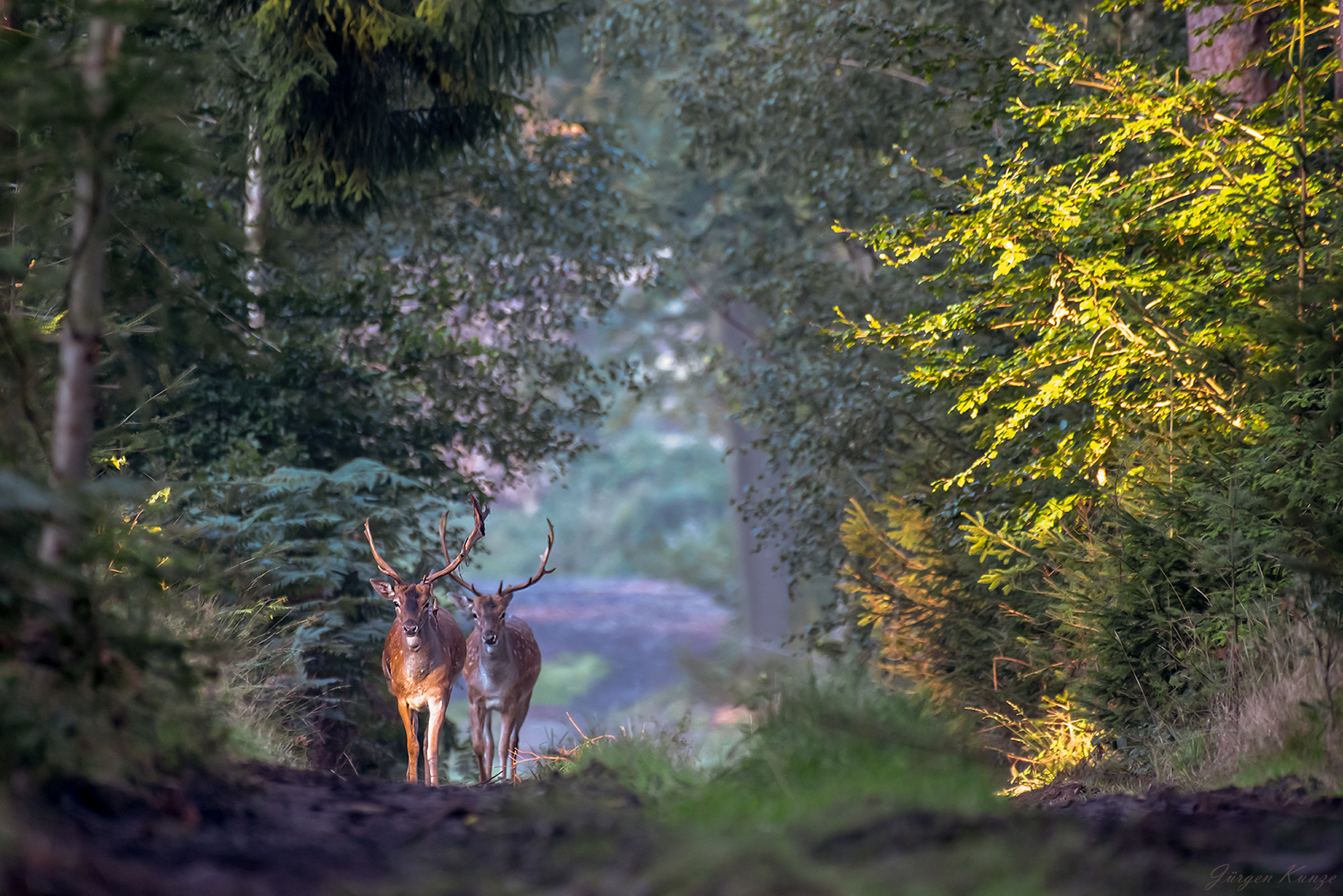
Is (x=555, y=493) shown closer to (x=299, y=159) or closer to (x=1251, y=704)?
(x=299, y=159)

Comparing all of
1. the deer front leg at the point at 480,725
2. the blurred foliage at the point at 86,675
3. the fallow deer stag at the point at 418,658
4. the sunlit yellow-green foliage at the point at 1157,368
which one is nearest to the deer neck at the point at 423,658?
the fallow deer stag at the point at 418,658

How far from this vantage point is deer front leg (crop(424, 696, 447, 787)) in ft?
28.5

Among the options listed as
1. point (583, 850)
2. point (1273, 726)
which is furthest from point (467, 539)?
point (583, 850)

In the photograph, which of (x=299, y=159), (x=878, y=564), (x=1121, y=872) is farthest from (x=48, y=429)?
(x=878, y=564)

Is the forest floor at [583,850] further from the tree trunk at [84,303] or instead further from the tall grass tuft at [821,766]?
the tree trunk at [84,303]

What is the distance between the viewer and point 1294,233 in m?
7.79

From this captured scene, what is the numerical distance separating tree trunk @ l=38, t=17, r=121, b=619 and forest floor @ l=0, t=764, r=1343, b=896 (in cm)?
117

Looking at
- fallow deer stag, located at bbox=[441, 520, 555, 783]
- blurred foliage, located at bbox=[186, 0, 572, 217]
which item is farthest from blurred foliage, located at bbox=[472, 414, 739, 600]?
fallow deer stag, located at bbox=[441, 520, 555, 783]

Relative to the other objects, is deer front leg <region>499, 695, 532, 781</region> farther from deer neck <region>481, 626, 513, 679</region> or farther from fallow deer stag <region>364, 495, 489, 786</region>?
fallow deer stag <region>364, 495, 489, 786</region>

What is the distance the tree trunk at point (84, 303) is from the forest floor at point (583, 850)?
1171mm

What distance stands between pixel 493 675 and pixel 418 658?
2.08 ft

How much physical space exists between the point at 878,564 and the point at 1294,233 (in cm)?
519

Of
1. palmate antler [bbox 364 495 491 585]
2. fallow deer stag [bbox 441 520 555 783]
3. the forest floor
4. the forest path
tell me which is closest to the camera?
the forest floor
